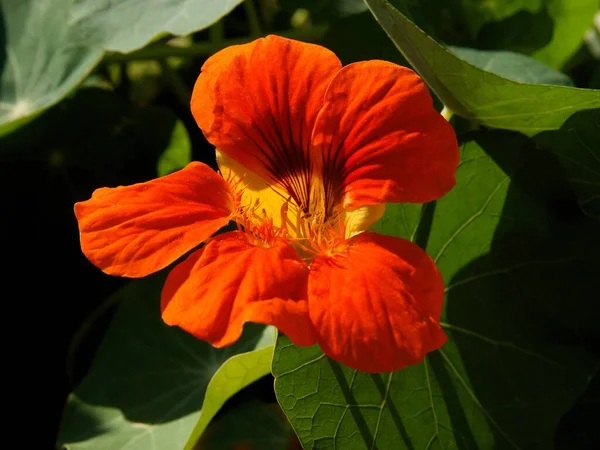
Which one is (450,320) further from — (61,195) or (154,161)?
(61,195)

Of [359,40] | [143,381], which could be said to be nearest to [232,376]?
[143,381]

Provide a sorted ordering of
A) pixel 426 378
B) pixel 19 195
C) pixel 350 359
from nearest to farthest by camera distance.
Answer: pixel 350 359 → pixel 426 378 → pixel 19 195

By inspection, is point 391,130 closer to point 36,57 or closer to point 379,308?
point 379,308

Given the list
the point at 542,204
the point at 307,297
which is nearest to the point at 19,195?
the point at 307,297

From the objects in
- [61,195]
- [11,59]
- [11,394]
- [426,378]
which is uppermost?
[11,59]

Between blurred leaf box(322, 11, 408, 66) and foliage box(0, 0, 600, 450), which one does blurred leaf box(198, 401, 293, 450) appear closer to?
foliage box(0, 0, 600, 450)

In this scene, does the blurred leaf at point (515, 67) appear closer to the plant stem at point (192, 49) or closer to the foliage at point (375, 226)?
the foliage at point (375, 226)
